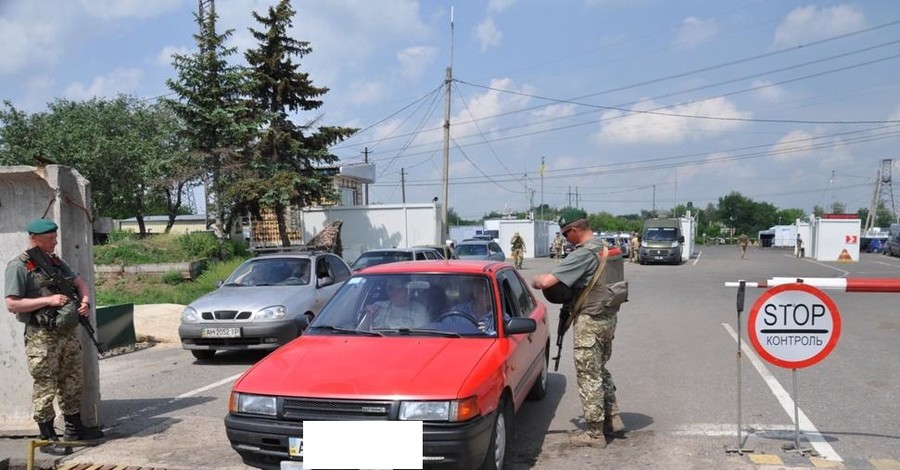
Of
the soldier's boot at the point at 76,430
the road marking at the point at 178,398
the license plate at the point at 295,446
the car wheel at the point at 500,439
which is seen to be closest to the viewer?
the license plate at the point at 295,446

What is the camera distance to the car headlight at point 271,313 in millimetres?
8883

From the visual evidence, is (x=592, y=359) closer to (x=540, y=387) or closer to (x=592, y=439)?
(x=592, y=439)

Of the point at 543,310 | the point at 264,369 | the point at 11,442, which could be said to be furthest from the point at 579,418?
the point at 11,442

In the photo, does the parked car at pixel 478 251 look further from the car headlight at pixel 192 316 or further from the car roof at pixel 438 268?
the car roof at pixel 438 268

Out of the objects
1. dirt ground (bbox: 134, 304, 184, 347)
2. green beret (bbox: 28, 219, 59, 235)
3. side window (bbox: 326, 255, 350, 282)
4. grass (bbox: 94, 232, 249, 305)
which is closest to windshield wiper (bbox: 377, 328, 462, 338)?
green beret (bbox: 28, 219, 59, 235)

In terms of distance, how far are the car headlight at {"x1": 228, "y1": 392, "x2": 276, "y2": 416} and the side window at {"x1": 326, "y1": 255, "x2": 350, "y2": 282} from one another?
21.9ft

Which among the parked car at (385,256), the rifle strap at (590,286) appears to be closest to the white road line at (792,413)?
the rifle strap at (590,286)

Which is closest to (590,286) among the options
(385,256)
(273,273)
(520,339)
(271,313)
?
(520,339)

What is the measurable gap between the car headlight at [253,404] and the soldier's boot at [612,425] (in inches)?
113

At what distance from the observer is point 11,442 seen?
5586 mm

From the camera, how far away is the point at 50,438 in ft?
17.7

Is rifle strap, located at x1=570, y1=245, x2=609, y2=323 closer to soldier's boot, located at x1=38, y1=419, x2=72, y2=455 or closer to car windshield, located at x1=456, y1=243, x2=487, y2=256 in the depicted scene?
soldier's boot, located at x1=38, y1=419, x2=72, y2=455

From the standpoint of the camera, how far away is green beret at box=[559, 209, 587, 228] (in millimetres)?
5539

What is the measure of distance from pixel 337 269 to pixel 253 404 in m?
7.28
